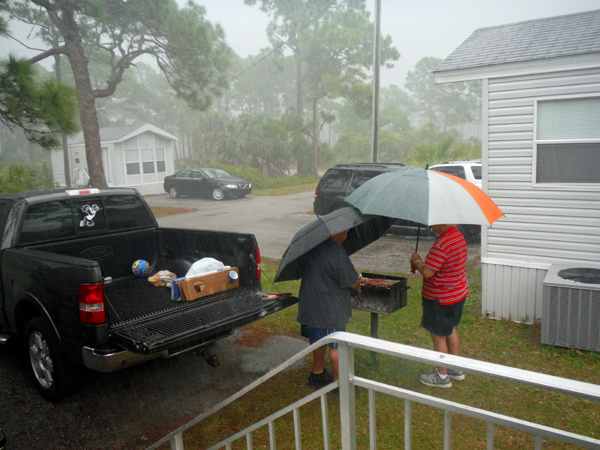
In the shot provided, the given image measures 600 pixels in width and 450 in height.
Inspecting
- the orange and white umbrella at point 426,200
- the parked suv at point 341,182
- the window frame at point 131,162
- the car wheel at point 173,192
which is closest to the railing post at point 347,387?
the orange and white umbrella at point 426,200

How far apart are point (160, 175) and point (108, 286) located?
23591 millimetres

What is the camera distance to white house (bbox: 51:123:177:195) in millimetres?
25438

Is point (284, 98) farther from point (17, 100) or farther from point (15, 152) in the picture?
point (17, 100)

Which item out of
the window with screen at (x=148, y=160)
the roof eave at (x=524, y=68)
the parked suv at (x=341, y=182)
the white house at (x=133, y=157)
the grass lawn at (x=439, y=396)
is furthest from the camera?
the window with screen at (x=148, y=160)

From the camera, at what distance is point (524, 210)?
5621mm

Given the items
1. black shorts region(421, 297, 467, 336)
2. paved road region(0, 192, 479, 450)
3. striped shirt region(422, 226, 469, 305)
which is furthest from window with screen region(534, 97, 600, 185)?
paved road region(0, 192, 479, 450)

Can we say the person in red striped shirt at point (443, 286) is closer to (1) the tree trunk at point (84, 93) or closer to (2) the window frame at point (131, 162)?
(1) the tree trunk at point (84, 93)

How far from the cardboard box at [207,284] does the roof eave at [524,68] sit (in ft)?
11.9

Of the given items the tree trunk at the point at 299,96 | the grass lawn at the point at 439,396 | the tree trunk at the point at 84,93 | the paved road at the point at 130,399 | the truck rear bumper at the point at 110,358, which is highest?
the tree trunk at the point at 299,96

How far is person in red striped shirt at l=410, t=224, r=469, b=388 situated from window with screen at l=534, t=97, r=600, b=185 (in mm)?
2231

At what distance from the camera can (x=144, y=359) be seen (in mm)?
3758

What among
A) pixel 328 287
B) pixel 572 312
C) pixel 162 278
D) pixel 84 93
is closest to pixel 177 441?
pixel 328 287

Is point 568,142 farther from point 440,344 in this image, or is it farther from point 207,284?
point 207,284

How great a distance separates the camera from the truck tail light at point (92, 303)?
3621 millimetres
